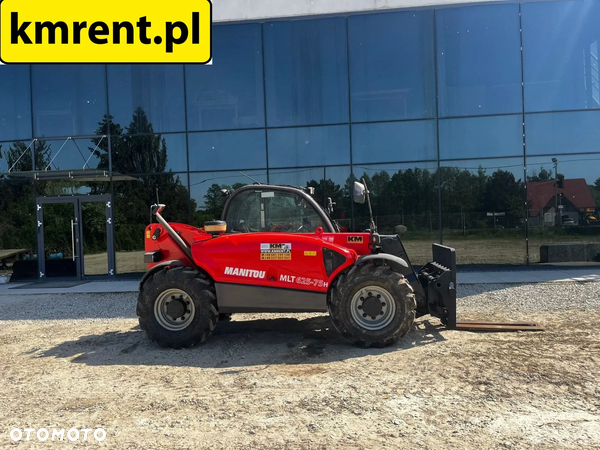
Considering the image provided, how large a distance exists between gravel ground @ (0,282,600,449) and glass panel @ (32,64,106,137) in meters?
8.39

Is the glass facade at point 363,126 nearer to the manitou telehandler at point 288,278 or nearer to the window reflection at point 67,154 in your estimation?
the window reflection at point 67,154

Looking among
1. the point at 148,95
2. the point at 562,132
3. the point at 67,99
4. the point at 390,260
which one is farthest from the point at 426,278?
the point at 67,99

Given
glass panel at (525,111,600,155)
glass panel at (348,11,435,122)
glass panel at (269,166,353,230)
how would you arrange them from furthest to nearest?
glass panel at (269,166,353,230), glass panel at (348,11,435,122), glass panel at (525,111,600,155)

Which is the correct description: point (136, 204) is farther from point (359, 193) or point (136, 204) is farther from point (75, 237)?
point (359, 193)

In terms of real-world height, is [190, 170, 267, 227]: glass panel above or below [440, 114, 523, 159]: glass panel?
below

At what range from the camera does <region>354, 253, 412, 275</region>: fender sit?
5.86 m

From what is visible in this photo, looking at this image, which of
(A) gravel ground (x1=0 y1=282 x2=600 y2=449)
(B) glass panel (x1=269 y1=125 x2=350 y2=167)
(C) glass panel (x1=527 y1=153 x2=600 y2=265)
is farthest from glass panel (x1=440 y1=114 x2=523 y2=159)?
(A) gravel ground (x1=0 y1=282 x2=600 y2=449)

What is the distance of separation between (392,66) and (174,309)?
10001 millimetres

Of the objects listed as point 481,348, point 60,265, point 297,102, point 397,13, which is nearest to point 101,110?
point 60,265

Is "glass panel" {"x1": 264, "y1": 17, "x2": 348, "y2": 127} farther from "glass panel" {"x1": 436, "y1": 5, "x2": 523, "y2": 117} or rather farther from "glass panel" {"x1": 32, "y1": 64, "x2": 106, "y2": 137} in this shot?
"glass panel" {"x1": 32, "y1": 64, "x2": 106, "y2": 137}

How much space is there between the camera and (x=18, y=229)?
14234 millimetres

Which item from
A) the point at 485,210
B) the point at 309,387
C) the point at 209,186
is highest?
the point at 209,186

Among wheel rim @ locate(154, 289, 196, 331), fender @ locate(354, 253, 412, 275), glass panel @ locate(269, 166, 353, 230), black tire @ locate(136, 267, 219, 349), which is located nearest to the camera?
fender @ locate(354, 253, 412, 275)

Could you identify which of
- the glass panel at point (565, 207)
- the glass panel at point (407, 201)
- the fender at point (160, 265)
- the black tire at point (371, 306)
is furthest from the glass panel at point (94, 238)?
the glass panel at point (565, 207)
